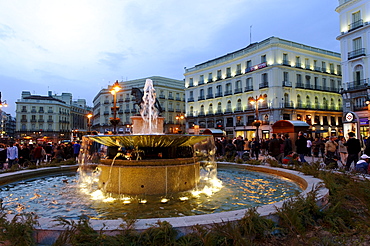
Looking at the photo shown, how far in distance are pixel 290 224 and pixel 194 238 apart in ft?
4.66

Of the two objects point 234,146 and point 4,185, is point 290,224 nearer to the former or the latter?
point 4,185

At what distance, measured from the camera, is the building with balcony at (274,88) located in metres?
41.7

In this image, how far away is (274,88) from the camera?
41500 mm

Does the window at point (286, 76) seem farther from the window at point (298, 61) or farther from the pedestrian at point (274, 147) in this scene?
the pedestrian at point (274, 147)

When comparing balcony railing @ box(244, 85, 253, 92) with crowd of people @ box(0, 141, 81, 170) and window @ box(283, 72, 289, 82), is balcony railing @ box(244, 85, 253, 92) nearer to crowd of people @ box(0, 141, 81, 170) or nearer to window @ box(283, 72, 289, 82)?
window @ box(283, 72, 289, 82)

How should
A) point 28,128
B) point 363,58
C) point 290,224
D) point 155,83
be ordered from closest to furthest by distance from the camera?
point 290,224, point 363,58, point 155,83, point 28,128

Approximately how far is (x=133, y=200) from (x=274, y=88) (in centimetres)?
3886

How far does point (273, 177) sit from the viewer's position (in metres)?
9.08

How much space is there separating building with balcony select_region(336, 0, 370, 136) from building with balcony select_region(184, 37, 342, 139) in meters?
9.70

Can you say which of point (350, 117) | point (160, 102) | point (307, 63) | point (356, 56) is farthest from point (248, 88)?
point (350, 117)

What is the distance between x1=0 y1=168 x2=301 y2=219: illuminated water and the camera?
5245 millimetres

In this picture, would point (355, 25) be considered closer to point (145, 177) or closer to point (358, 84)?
point (358, 84)

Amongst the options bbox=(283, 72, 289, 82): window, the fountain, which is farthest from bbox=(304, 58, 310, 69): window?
the fountain

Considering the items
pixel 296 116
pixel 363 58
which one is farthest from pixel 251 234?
pixel 296 116
